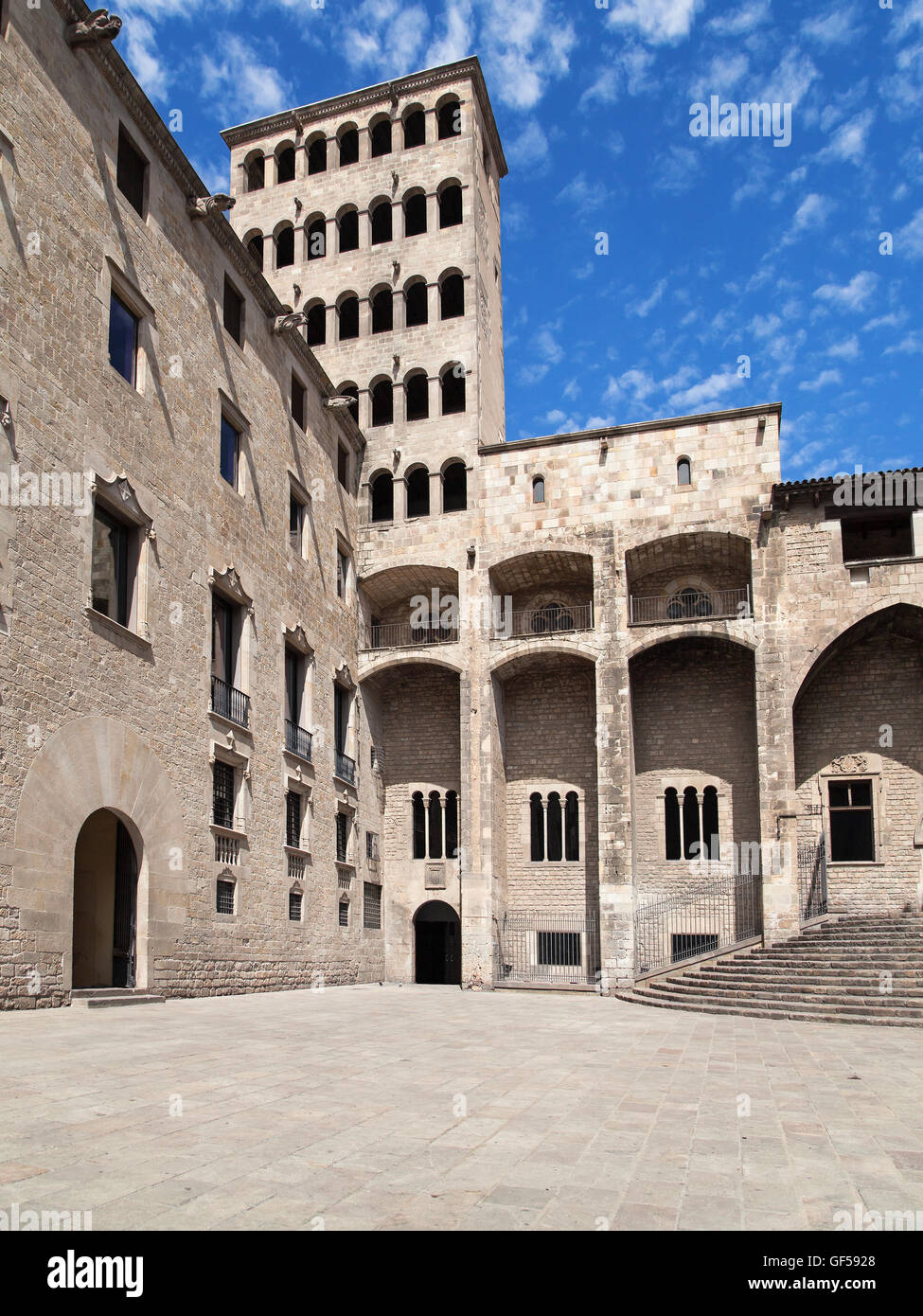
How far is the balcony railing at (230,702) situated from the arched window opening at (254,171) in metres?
20.9

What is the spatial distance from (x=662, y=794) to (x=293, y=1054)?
1874 centimetres

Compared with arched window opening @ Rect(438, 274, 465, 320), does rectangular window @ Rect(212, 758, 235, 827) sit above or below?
below

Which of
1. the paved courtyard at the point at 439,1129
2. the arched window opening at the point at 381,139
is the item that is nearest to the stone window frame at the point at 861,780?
the paved courtyard at the point at 439,1129

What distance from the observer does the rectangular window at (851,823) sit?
2581cm

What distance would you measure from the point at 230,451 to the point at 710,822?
1512 cm

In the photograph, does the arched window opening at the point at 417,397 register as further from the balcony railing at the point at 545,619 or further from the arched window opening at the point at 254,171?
the arched window opening at the point at 254,171

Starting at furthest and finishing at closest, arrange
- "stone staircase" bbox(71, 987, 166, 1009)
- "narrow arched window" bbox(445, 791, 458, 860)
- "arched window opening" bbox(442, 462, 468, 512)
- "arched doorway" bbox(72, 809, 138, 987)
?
1. "arched window opening" bbox(442, 462, 468, 512)
2. "narrow arched window" bbox(445, 791, 458, 860)
3. "arched doorway" bbox(72, 809, 138, 987)
4. "stone staircase" bbox(71, 987, 166, 1009)

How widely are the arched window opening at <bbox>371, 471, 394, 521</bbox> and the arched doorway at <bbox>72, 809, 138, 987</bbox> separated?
1482 centimetres

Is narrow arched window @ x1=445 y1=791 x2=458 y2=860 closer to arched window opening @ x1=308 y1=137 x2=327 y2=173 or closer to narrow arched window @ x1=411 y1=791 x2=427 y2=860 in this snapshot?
narrow arched window @ x1=411 y1=791 x2=427 y2=860

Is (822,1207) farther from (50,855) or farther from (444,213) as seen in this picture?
(444,213)

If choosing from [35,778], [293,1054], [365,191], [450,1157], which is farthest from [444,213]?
[450,1157]

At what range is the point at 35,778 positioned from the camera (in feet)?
44.2

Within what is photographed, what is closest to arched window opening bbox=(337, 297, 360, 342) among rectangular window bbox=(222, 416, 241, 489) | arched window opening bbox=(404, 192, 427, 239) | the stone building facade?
the stone building facade

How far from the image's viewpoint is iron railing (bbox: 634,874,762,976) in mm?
25438
